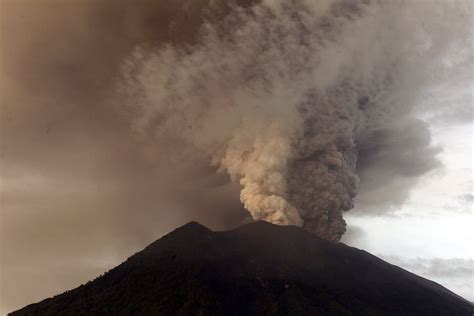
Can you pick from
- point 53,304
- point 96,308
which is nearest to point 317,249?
point 96,308

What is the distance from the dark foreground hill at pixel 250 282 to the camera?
221 ft

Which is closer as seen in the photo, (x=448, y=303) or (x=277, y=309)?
(x=277, y=309)

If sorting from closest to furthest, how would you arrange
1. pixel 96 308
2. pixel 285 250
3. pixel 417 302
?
pixel 96 308 < pixel 417 302 < pixel 285 250

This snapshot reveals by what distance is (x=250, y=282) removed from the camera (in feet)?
245

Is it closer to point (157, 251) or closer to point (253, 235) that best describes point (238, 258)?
point (253, 235)

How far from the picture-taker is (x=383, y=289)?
269 ft

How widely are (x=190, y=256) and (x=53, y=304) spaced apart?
23.2 metres

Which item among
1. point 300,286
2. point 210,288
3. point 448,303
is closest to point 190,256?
point 210,288

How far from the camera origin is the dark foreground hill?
6750 cm

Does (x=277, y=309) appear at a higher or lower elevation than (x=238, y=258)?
lower

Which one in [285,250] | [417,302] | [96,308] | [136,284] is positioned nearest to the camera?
[96,308]

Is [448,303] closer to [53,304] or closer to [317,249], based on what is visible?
[317,249]

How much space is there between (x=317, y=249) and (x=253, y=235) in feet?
41.8

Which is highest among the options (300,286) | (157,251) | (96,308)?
(157,251)
